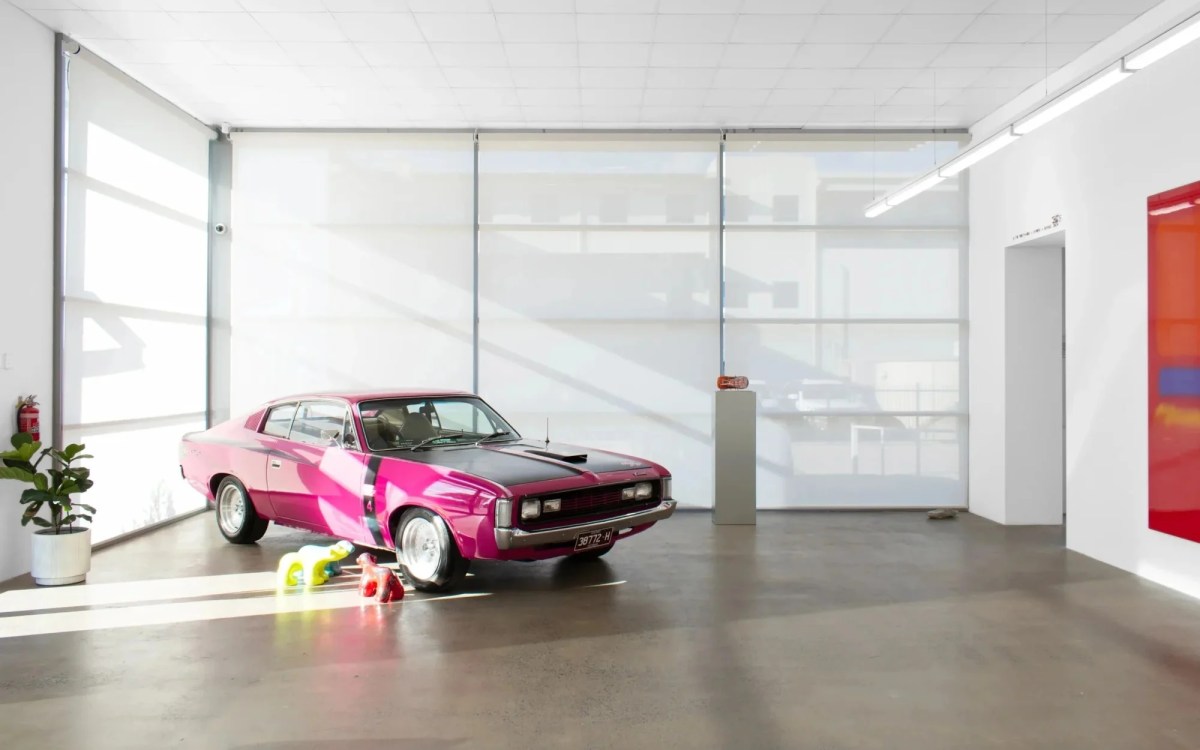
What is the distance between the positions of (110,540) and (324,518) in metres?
2.56

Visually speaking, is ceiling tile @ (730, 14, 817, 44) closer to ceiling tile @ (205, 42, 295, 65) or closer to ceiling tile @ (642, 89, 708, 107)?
ceiling tile @ (642, 89, 708, 107)

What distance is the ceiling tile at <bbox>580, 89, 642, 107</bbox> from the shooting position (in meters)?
7.95

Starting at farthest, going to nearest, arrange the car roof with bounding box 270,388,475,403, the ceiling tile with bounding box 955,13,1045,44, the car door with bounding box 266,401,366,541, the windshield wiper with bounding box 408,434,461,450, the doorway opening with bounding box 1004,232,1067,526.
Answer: the doorway opening with bounding box 1004,232,1067,526
the car roof with bounding box 270,388,475,403
the ceiling tile with bounding box 955,13,1045,44
the windshield wiper with bounding box 408,434,461,450
the car door with bounding box 266,401,366,541

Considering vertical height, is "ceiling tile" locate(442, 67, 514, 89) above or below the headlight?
above

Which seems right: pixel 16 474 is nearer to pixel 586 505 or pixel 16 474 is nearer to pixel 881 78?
pixel 586 505

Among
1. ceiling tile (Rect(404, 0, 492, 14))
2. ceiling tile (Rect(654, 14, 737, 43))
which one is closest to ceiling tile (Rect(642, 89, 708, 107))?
ceiling tile (Rect(654, 14, 737, 43))

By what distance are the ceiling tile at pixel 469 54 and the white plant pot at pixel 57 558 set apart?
187 inches

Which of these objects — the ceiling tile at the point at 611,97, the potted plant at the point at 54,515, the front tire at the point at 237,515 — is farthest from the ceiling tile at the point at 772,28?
the potted plant at the point at 54,515

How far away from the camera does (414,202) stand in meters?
9.19

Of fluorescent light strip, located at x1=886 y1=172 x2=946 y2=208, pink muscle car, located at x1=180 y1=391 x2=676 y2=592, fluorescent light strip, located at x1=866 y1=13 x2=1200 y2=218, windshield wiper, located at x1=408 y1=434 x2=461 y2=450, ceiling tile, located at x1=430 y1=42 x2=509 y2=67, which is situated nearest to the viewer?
fluorescent light strip, located at x1=866 y1=13 x2=1200 y2=218

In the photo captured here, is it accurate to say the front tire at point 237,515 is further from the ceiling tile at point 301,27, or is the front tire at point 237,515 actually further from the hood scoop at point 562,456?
the ceiling tile at point 301,27

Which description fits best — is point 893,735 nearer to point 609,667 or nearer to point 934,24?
point 609,667

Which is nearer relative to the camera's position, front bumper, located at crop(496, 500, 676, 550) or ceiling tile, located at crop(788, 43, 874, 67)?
front bumper, located at crop(496, 500, 676, 550)

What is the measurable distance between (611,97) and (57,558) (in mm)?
6181
